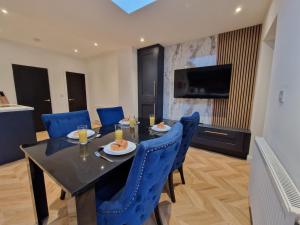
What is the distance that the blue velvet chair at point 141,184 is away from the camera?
26.4 inches

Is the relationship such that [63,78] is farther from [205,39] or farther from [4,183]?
[205,39]

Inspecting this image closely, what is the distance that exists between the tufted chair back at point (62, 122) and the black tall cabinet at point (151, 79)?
6.56ft

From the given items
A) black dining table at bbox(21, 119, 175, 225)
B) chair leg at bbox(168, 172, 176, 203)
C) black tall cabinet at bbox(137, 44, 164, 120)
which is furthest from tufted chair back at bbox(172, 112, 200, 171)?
black tall cabinet at bbox(137, 44, 164, 120)

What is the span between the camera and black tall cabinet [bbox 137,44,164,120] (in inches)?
137

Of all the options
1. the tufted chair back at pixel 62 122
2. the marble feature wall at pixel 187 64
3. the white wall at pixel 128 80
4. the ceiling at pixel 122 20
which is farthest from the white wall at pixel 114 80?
the tufted chair back at pixel 62 122

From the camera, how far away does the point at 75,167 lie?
0.87m

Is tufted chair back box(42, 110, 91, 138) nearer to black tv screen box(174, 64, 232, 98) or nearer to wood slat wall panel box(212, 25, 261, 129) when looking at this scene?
black tv screen box(174, 64, 232, 98)

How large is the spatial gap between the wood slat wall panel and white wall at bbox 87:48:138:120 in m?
2.09

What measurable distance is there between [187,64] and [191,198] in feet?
9.07

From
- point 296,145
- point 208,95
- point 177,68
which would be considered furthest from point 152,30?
point 296,145

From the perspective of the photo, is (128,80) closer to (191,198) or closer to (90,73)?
(90,73)

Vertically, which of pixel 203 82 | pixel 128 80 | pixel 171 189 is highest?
pixel 128 80

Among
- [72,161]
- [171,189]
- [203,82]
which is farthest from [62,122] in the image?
[203,82]

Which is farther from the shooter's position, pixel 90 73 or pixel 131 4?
pixel 90 73
